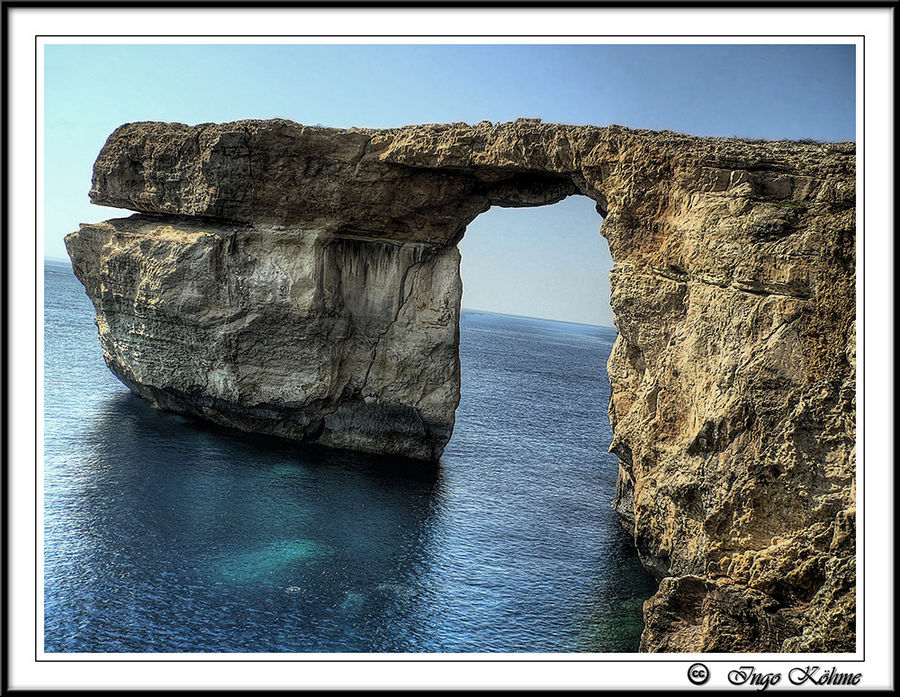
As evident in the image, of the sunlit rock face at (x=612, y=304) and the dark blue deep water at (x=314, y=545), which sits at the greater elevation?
the sunlit rock face at (x=612, y=304)

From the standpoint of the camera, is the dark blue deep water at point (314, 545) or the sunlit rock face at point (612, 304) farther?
the dark blue deep water at point (314, 545)

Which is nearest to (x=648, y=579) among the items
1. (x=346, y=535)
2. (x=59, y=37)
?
(x=346, y=535)

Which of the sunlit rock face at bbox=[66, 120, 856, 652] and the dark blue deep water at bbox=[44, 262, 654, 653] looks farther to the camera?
the dark blue deep water at bbox=[44, 262, 654, 653]

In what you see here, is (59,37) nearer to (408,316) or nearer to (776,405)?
(776,405)

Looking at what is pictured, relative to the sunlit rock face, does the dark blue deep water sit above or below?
below
